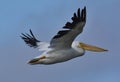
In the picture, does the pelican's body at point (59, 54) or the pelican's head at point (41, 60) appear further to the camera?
the pelican's head at point (41, 60)

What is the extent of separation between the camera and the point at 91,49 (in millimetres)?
29438

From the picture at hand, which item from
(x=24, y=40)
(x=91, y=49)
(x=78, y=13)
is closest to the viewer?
(x=78, y=13)

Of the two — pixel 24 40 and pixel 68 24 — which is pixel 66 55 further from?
pixel 24 40

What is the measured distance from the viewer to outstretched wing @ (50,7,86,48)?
26547 millimetres

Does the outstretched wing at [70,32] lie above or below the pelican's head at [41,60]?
above

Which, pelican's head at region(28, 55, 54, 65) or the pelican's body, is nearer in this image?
the pelican's body

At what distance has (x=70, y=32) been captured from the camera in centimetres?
2684

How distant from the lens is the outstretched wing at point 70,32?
26547 mm

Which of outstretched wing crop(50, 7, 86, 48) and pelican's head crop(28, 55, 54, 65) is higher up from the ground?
outstretched wing crop(50, 7, 86, 48)

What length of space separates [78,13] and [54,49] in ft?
5.84

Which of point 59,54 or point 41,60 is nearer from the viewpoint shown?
point 59,54

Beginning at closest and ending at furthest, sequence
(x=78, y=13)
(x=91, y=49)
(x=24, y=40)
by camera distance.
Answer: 1. (x=78, y=13)
2. (x=91, y=49)
3. (x=24, y=40)

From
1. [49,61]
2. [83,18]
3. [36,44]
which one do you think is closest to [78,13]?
[83,18]

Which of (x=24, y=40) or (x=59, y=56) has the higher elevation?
(x=24, y=40)
